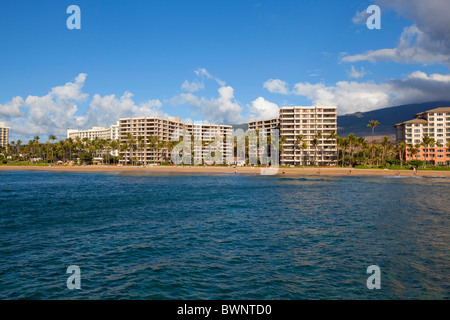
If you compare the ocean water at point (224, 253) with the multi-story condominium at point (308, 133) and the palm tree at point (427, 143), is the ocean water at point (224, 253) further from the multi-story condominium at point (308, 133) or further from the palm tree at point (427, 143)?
the multi-story condominium at point (308, 133)

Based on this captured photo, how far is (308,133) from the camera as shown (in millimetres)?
173875

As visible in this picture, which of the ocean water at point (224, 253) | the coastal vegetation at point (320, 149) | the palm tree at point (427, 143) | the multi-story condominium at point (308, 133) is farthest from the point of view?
the multi-story condominium at point (308, 133)

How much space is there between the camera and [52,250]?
19.2 m

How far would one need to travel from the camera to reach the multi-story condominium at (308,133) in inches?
6644

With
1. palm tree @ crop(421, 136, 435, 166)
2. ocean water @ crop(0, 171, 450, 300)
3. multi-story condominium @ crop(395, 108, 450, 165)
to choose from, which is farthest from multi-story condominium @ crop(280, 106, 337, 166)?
ocean water @ crop(0, 171, 450, 300)

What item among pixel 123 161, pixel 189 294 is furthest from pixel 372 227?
pixel 123 161

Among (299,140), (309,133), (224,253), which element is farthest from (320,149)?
(224,253)

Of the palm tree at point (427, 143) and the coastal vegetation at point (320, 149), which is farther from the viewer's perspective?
the coastal vegetation at point (320, 149)

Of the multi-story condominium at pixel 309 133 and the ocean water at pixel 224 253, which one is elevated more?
the multi-story condominium at pixel 309 133

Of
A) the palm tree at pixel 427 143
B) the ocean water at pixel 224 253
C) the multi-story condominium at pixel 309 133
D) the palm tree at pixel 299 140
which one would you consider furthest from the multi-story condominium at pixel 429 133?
the ocean water at pixel 224 253

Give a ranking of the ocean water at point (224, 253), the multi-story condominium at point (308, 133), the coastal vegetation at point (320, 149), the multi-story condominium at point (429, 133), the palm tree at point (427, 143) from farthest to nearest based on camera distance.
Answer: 1. the multi-story condominium at point (308, 133)
2. the multi-story condominium at point (429, 133)
3. the coastal vegetation at point (320, 149)
4. the palm tree at point (427, 143)
5. the ocean water at point (224, 253)

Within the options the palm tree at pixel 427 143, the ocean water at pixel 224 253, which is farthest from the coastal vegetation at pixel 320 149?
the ocean water at pixel 224 253

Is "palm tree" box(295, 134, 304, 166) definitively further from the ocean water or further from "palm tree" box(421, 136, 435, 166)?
the ocean water

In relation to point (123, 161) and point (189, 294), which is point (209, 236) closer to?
point (189, 294)
